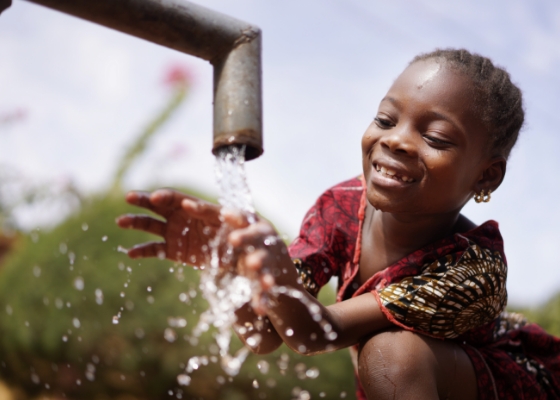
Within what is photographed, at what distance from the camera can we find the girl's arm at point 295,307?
4.51 ft

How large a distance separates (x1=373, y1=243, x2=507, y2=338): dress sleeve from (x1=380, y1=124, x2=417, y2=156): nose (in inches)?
12.2

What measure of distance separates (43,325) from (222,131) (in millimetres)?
2503

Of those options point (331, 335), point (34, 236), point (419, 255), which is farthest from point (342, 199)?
point (34, 236)

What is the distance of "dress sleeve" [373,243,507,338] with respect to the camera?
5.44 feet

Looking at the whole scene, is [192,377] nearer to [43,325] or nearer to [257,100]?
[43,325]

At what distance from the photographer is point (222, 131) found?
59.1 inches

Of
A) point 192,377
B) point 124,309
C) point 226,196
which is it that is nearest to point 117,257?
point 124,309

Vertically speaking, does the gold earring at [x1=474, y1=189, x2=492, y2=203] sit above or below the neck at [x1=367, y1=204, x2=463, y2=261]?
above

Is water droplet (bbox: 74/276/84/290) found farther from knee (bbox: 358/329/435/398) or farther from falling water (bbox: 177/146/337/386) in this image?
knee (bbox: 358/329/435/398)

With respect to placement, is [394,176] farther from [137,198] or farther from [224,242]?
[137,198]

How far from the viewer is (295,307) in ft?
5.11

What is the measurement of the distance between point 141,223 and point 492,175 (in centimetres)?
96

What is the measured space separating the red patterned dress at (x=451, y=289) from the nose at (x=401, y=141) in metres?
0.30

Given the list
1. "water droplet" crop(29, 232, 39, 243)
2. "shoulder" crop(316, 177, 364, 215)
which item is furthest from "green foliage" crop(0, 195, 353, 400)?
"shoulder" crop(316, 177, 364, 215)
